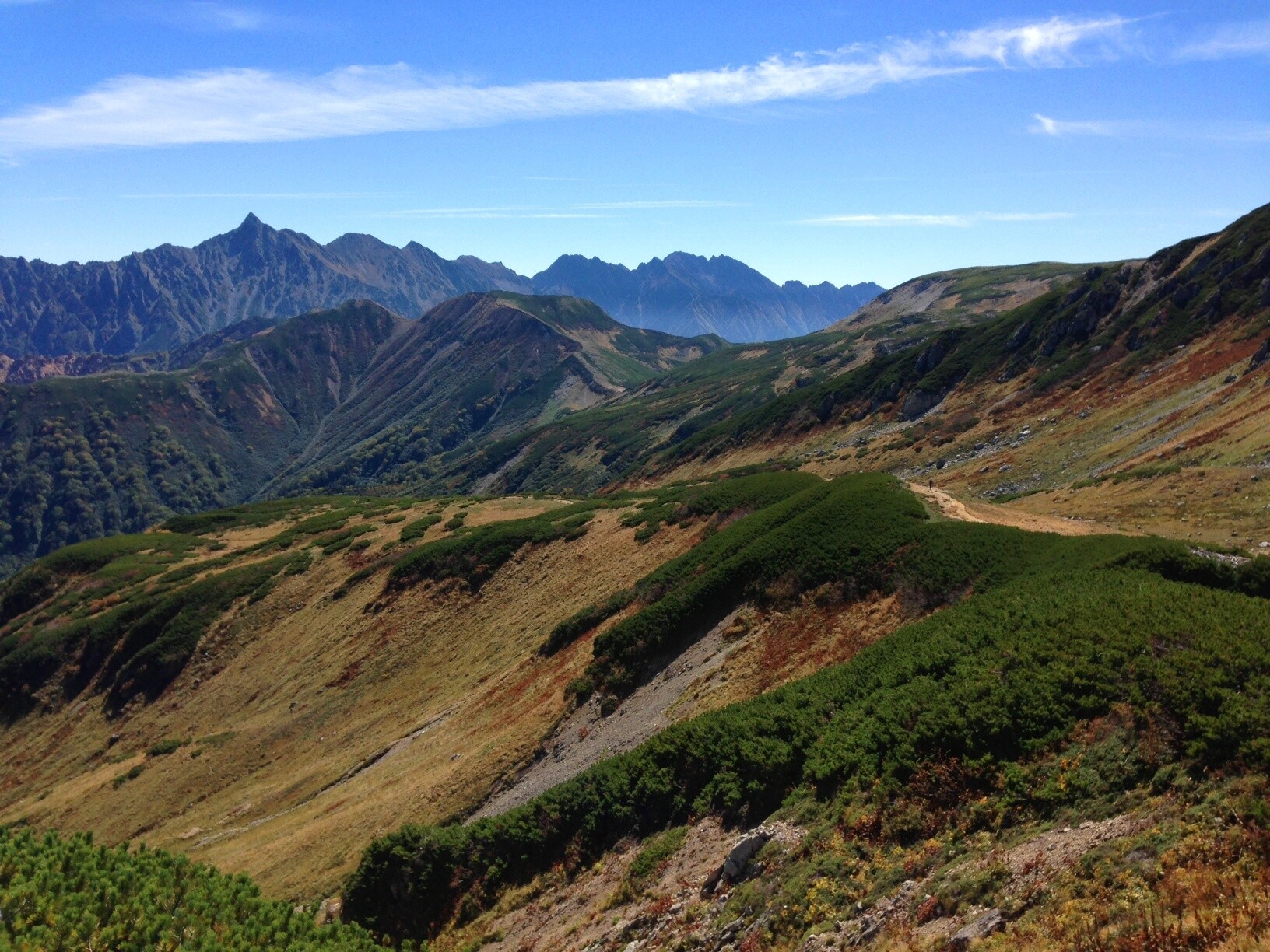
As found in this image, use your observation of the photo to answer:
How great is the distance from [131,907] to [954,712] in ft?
57.6

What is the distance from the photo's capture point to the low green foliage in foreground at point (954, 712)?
1402cm

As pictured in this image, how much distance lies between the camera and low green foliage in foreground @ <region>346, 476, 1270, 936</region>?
1402 cm

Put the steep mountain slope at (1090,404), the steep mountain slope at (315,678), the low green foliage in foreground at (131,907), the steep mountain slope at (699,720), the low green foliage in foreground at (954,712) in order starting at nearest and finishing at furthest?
the steep mountain slope at (699,720) → the low green foliage in foreground at (131,907) → the low green foliage in foreground at (954,712) → the steep mountain slope at (315,678) → the steep mountain slope at (1090,404)

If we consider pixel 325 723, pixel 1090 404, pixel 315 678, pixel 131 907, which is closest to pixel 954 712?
pixel 131 907

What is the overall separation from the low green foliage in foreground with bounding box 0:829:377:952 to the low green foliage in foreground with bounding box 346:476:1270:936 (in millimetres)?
4975

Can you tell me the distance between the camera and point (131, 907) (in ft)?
49.2

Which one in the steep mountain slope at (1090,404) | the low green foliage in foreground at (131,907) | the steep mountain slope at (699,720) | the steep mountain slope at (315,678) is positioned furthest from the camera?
the steep mountain slope at (1090,404)

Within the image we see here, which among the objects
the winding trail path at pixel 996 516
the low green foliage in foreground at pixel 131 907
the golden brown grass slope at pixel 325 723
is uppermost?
the winding trail path at pixel 996 516

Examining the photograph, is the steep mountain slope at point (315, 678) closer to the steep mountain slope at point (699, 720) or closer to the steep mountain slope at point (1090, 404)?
the steep mountain slope at point (699, 720)

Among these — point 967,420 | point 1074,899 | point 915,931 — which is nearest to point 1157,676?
point 1074,899

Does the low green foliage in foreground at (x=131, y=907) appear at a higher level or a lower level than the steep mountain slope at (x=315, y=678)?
higher

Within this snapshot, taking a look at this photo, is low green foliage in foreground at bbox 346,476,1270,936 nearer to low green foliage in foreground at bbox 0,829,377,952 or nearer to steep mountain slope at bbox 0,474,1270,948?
steep mountain slope at bbox 0,474,1270,948

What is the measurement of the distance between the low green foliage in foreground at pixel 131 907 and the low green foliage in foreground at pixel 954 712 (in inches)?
196

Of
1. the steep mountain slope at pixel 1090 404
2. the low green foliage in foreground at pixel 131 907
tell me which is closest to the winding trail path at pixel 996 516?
the steep mountain slope at pixel 1090 404
